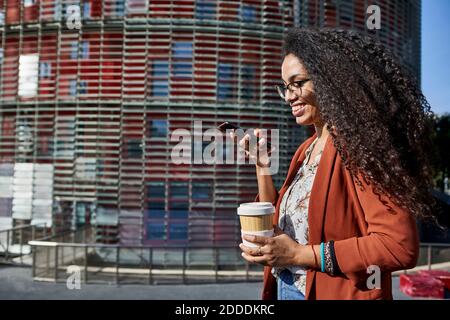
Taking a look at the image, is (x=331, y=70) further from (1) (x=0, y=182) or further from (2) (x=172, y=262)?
(1) (x=0, y=182)

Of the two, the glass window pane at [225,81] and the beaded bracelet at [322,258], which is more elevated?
the glass window pane at [225,81]

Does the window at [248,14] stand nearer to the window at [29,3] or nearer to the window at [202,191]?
the window at [202,191]

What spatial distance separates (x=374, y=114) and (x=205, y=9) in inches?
325

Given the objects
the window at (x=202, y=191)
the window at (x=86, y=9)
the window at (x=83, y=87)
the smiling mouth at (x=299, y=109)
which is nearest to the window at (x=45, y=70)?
the window at (x=83, y=87)

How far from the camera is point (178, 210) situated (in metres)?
8.71

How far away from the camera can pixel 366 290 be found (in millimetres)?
1563

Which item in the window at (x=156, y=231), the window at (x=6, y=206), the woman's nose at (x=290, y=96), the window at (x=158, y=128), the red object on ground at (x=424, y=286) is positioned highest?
the window at (x=158, y=128)

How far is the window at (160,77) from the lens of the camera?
881 centimetres

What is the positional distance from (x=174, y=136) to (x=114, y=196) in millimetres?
1961

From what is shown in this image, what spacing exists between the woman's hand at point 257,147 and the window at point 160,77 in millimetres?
7179

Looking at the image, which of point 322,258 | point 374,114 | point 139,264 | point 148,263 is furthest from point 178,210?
point 374,114

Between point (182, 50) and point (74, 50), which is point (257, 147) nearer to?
point (182, 50)

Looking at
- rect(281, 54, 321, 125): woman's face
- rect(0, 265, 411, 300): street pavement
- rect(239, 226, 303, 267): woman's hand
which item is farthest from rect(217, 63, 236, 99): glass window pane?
rect(239, 226, 303, 267): woman's hand
